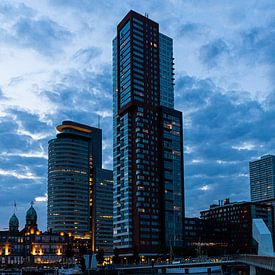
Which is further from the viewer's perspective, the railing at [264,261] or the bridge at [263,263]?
the bridge at [263,263]

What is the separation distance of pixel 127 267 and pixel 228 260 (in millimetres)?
59464

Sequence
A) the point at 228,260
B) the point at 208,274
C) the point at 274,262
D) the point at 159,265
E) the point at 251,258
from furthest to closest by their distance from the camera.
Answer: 1. the point at 208,274
2. the point at 159,265
3. the point at 228,260
4. the point at 251,258
5. the point at 274,262

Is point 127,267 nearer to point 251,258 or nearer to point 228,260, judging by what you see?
point 228,260

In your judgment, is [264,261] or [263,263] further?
[263,263]

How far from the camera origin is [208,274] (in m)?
195

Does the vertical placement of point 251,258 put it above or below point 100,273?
above

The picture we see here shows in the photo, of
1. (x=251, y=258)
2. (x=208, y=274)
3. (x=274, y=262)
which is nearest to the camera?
(x=274, y=262)

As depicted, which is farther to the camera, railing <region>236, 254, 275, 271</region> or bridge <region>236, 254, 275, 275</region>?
bridge <region>236, 254, 275, 275</region>

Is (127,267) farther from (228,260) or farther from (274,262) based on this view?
(274,262)

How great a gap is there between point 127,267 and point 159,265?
1034 inches

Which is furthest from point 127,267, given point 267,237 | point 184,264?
point 267,237

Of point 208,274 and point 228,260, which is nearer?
point 228,260

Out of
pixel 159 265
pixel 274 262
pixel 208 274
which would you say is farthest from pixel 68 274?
pixel 274 262

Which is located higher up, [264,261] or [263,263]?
Answer: [264,261]
